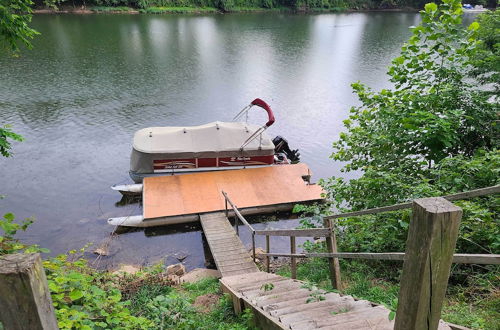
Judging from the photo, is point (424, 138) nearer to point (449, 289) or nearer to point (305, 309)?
point (449, 289)

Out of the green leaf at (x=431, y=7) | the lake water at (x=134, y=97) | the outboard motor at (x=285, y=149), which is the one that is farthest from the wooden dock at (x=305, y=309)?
the outboard motor at (x=285, y=149)

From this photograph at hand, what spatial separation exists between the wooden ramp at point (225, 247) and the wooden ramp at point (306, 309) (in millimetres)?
4113

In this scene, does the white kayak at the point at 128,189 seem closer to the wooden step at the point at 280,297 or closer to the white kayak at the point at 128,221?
the white kayak at the point at 128,221

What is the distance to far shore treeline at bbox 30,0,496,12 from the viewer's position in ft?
181

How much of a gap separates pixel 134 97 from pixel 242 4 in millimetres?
50796

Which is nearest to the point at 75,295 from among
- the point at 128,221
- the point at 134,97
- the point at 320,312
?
the point at 320,312

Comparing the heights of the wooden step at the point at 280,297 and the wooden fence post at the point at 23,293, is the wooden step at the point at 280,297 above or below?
below

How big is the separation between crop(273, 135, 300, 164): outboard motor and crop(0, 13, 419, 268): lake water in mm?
594

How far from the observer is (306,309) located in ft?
12.2

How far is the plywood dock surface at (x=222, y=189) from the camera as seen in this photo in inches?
519

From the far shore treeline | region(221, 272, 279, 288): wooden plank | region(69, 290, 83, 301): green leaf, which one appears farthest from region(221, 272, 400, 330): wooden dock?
the far shore treeline

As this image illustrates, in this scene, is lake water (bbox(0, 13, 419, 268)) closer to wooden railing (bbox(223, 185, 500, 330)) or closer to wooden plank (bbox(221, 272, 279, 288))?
wooden plank (bbox(221, 272, 279, 288))

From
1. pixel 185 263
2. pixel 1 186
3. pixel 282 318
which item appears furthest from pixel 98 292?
pixel 1 186

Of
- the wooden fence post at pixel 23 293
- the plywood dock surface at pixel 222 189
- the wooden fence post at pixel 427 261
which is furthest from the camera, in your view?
the plywood dock surface at pixel 222 189
